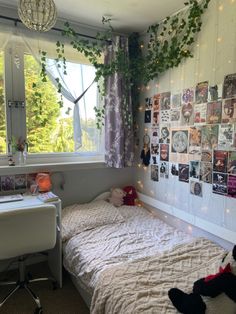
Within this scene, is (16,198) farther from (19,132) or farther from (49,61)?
(49,61)

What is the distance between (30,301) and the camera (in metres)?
1.95

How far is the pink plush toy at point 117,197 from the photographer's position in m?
2.75

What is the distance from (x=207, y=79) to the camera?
2.03 metres

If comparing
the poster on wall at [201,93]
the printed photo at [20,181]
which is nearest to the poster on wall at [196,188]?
the poster on wall at [201,93]

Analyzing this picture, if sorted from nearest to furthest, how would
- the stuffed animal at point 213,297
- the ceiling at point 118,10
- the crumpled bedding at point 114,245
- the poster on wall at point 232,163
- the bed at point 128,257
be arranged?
the stuffed animal at point 213,297 < the bed at point 128,257 < the crumpled bedding at point 114,245 < the poster on wall at point 232,163 < the ceiling at point 118,10

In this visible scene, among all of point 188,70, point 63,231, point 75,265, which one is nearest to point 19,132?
point 63,231

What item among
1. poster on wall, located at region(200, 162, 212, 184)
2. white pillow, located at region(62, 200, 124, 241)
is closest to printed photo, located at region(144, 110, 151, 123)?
poster on wall, located at region(200, 162, 212, 184)

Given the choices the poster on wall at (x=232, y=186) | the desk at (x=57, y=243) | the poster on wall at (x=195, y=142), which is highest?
the poster on wall at (x=195, y=142)

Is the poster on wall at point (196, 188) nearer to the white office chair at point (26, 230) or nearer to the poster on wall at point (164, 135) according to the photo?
the poster on wall at point (164, 135)

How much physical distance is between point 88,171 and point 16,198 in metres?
0.84

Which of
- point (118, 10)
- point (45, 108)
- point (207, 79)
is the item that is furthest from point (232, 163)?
point (45, 108)

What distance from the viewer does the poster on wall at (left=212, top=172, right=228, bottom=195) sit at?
1.90 metres

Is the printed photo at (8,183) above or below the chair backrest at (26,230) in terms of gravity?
above

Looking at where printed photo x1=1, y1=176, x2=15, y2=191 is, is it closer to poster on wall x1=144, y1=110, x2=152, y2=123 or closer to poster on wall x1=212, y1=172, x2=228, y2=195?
poster on wall x1=144, y1=110, x2=152, y2=123
